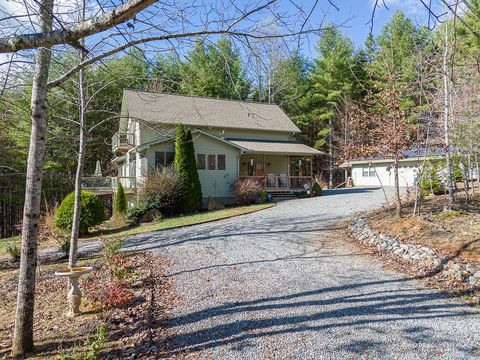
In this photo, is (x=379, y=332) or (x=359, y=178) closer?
(x=379, y=332)

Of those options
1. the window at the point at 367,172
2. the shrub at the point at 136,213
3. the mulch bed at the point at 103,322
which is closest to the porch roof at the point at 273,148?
the shrub at the point at 136,213

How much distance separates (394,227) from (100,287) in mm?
7526

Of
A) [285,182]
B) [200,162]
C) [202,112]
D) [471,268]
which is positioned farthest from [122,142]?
[471,268]

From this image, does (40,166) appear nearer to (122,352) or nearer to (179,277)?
(122,352)

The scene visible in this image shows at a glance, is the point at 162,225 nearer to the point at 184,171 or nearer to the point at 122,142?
the point at 184,171

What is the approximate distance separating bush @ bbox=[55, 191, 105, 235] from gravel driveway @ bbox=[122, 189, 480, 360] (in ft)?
20.8

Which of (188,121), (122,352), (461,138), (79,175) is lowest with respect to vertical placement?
(122,352)

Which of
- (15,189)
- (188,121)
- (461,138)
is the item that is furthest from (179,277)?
(15,189)

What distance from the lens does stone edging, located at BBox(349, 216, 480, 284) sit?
6488mm

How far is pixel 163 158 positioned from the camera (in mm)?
19688

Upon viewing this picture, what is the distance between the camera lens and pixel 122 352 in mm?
4355

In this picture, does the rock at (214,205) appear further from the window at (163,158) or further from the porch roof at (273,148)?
the porch roof at (273,148)

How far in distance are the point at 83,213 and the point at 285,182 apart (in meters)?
Result: 12.4

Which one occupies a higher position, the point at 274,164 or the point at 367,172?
the point at 274,164
